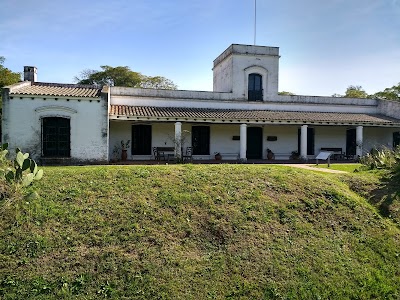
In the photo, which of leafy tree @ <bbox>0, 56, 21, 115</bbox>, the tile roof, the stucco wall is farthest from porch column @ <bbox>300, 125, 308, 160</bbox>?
leafy tree @ <bbox>0, 56, 21, 115</bbox>

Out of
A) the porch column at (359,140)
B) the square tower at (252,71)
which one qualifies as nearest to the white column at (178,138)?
the square tower at (252,71)

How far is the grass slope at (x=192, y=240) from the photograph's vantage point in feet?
20.6

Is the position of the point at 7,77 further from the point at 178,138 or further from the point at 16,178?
the point at 16,178

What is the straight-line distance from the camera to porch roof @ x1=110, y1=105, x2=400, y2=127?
18516 millimetres

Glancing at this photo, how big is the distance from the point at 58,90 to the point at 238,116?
973 centimetres

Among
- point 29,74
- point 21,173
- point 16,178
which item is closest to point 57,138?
point 29,74

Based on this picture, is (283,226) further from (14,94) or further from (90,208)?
(14,94)

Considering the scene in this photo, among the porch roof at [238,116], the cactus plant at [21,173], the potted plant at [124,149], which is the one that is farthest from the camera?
the potted plant at [124,149]

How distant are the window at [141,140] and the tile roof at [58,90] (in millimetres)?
3120

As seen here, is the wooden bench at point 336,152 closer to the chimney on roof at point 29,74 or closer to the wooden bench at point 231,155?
the wooden bench at point 231,155

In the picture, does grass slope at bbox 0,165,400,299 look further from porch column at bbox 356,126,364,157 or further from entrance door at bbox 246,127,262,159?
porch column at bbox 356,126,364,157

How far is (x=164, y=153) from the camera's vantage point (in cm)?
1973

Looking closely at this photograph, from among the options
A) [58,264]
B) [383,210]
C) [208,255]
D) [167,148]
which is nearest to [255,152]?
[167,148]

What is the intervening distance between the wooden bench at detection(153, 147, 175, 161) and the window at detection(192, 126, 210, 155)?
1.59 metres
